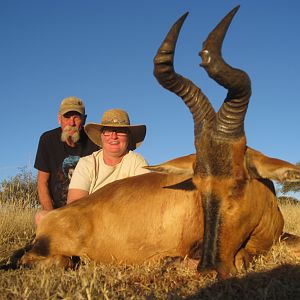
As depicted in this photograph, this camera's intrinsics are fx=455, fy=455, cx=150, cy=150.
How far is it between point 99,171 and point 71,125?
5.47 feet

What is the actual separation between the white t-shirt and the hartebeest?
3.39 feet

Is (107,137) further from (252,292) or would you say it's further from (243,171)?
(252,292)

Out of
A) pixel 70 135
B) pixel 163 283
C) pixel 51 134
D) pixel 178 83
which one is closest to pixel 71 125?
pixel 70 135

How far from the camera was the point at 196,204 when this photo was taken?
15.9 feet

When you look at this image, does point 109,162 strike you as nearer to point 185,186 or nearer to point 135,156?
point 135,156

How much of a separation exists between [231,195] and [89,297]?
1687 millimetres

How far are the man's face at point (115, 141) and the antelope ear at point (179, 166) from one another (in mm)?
2088

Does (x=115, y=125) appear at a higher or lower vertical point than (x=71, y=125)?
lower

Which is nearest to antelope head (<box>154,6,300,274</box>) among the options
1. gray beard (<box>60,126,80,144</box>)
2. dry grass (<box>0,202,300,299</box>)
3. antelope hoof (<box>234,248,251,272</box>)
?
antelope hoof (<box>234,248,251,272</box>)

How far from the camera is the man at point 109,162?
22.2ft

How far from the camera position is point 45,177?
827 centimetres

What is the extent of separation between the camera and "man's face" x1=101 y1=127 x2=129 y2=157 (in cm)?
680

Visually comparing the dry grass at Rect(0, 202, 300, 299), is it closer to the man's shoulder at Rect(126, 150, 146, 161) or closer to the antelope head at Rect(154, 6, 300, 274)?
the antelope head at Rect(154, 6, 300, 274)

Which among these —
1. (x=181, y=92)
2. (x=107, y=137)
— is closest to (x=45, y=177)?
(x=107, y=137)
